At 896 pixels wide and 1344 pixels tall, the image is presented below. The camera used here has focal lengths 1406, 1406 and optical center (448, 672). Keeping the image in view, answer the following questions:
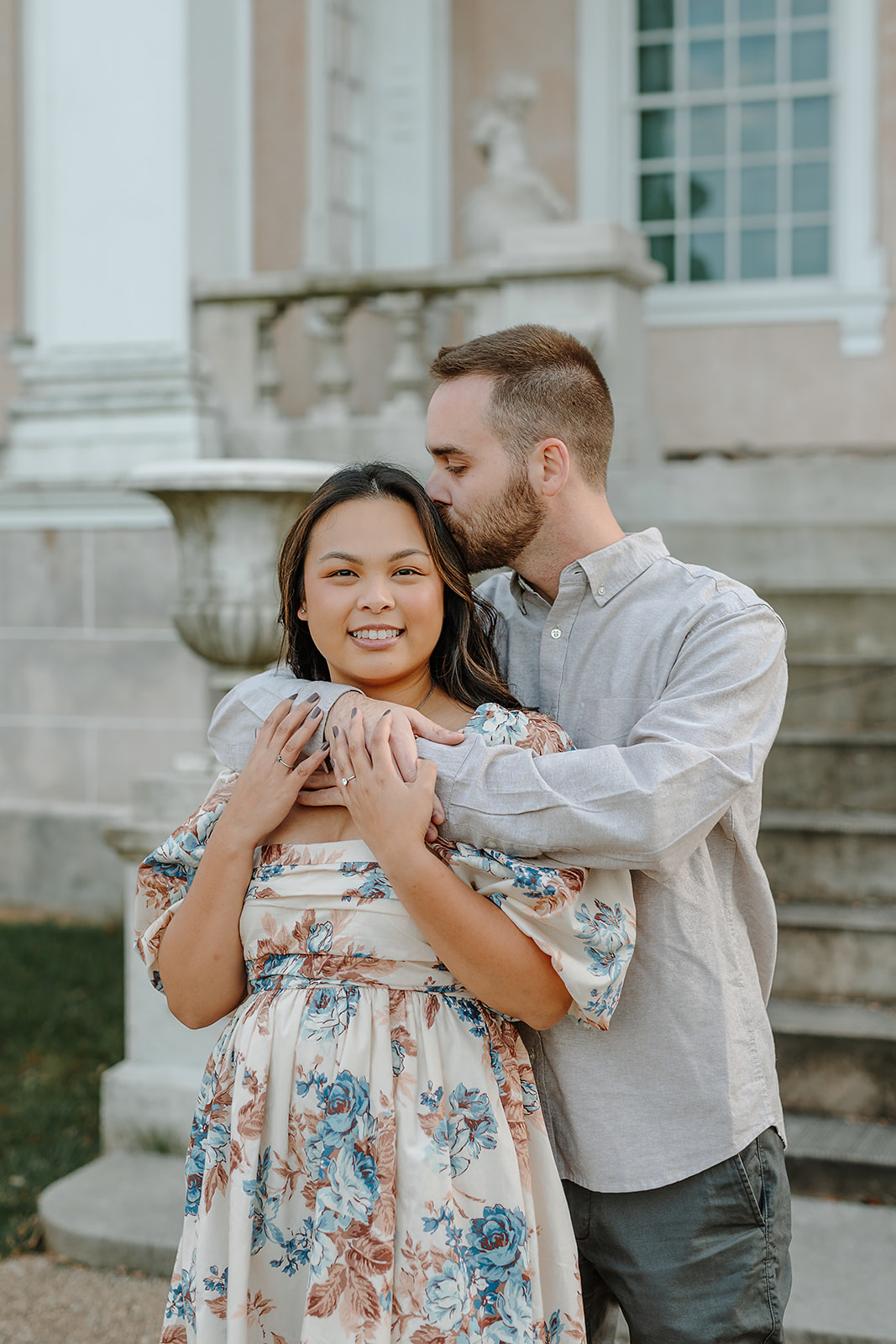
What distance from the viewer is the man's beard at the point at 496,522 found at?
193 cm

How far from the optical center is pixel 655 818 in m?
1.62

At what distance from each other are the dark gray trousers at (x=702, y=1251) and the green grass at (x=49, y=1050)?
227 cm

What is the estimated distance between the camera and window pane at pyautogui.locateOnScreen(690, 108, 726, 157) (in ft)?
27.6

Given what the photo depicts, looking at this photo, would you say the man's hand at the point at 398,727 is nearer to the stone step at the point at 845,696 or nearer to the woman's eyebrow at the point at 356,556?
the woman's eyebrow at the point at 356,556

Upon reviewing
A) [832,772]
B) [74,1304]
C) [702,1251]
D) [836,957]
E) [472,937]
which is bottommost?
[74,1304]

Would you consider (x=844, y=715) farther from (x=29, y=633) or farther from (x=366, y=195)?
(x=366, y=195)

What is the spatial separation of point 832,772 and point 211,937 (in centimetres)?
305

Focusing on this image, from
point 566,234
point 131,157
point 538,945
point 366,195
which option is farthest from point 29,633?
point 538,945

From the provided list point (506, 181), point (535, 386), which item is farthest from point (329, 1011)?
point (506, 181)

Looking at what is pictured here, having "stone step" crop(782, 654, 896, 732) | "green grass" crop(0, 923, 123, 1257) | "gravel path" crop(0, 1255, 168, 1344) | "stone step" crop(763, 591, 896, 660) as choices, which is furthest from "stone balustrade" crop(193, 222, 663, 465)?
"gravel path" crop(0, 1255, 168, 1344)

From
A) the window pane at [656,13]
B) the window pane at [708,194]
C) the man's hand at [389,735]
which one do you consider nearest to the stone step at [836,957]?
the man's hand at [389,735]

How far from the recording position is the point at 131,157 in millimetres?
6023

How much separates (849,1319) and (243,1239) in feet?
5.55

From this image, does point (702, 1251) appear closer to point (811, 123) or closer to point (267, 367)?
point (267, 367)
